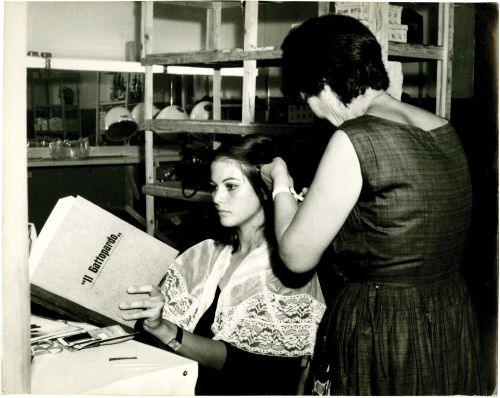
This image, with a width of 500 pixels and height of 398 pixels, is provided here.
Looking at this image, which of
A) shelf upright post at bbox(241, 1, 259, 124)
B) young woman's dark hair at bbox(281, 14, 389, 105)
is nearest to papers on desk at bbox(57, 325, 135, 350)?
young woman's dark hair at bbox(281, 14, 389, 105)

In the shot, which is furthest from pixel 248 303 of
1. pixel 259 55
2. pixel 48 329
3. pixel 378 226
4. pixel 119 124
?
pixel 119 124

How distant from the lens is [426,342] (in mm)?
1592

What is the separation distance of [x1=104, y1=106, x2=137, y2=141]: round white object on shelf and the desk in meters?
4.90

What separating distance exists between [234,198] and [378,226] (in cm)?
87

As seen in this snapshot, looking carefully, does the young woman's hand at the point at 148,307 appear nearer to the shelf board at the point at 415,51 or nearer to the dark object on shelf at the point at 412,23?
the shelf board at the point at 415,51

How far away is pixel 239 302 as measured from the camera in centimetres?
220

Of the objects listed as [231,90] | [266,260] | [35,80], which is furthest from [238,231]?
[231,90]

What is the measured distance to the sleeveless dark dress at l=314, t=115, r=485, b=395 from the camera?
4.91ft

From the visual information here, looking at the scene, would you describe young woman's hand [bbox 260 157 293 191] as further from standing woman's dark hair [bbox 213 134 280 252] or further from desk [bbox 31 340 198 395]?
desk [bbox 31 340 198 395]

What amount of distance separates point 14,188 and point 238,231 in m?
1.38

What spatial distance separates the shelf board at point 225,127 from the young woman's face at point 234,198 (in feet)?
2.58

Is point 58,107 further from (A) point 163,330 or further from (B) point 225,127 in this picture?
(A) point 163,330

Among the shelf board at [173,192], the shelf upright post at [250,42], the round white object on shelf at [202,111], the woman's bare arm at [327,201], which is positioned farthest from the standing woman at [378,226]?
the round white object on shelf at [202,111]

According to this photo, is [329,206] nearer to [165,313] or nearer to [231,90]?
[165,313]
